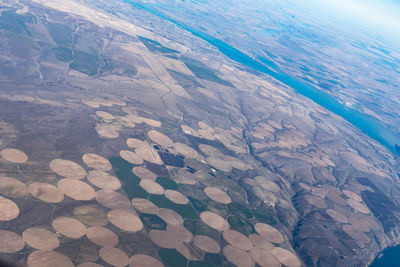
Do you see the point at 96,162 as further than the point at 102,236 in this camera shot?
Yes

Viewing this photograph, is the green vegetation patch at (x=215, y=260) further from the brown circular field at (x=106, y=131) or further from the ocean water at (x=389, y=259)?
the brown circular field at (x=106, y=131)

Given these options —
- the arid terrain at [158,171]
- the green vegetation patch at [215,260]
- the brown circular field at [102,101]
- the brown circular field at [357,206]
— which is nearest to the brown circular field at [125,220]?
the arid terrain at [158,171]

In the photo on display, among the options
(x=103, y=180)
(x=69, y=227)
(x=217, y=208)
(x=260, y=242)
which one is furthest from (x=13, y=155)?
(x=260, y=242)

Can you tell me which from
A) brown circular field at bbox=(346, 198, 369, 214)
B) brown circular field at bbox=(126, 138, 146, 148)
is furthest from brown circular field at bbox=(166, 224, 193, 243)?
brown circular field at bbox=(346, 198, 369, 214)

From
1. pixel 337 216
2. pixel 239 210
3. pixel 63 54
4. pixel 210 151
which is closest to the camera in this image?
pixel 239 210

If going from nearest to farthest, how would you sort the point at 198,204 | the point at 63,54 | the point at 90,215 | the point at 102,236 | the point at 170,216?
the point at 102,236 → the point at 90,215 → the point at 170,216 → the point at 198,204 → the point at 63,54

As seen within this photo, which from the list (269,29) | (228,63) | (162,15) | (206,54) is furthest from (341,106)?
(269,29)

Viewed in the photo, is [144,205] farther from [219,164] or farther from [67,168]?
[219,164]
